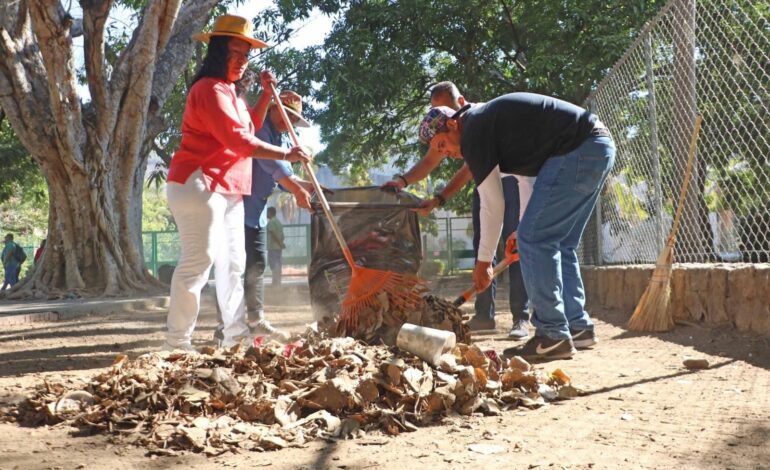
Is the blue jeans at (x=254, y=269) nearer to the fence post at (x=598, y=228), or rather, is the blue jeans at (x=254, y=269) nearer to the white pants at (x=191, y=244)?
the white pants at (x=191, y=244)

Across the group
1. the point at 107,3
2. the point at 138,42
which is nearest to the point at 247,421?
the point at 138,42

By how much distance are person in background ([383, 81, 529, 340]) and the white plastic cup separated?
5.49 ft

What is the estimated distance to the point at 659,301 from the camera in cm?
588

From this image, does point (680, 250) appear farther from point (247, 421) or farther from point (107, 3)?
point (107, 3)

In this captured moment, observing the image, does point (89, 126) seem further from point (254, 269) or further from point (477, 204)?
point (477, 204)

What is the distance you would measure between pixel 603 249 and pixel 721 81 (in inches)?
131

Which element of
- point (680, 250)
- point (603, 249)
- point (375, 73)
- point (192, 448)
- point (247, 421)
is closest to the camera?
point (192, 448)

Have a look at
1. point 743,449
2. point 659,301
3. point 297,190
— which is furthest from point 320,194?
point 743,449

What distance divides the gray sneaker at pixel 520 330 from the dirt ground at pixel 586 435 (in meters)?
1.06

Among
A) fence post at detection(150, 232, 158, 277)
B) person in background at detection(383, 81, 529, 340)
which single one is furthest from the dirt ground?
fence post at detection(150, 232, 158, 277)

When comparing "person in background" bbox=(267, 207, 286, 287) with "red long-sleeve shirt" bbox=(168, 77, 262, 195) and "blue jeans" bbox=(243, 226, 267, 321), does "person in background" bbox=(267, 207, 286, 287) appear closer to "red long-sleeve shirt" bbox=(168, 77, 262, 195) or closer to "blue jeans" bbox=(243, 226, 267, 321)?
"blue jeans" bbox=(243, 226, 267, 321)

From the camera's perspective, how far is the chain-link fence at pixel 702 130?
211 inches

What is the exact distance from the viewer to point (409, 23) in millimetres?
15562

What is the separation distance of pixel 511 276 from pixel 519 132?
6.42 ft
